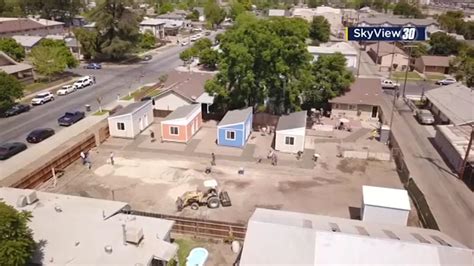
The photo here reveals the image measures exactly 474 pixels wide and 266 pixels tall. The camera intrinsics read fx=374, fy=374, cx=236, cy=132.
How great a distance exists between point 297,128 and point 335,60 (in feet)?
47.4

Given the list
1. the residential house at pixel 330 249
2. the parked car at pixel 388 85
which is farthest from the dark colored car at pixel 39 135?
the parked car at pixel 388 85

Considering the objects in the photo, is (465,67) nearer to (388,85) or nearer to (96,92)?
(388,85)

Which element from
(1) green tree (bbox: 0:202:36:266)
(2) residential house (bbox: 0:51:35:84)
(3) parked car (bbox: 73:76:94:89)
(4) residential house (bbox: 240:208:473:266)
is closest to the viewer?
(1) green tree (bbox: 0:202:36:266)

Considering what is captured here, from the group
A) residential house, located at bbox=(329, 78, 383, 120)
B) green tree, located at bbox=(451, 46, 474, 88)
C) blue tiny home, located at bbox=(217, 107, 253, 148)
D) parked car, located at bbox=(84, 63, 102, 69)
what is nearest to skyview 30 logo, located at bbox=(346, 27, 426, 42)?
residential house, located at bbox=(329, 78, 383, 120)

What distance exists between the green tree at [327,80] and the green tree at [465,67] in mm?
23311

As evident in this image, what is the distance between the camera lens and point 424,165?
1296 inches

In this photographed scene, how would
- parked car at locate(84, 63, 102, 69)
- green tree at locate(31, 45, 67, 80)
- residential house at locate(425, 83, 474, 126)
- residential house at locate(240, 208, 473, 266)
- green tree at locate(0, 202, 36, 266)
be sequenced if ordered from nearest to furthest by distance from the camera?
green tree at locate(0, 202, 36, 266) → residential house at locate(240, 208, 473, 266) → residential house at locate(425, 83, 474, 126) → green tree at locate(31, 45, 67, 80) → parked car at locate(84, 63, 102, 69)

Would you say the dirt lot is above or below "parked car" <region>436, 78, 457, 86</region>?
below

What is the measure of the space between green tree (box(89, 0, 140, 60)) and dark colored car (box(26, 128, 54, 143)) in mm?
38058

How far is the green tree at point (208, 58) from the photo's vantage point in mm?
66750

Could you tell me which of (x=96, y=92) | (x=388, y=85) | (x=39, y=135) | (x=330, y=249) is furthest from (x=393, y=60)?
(x=330, y=249)

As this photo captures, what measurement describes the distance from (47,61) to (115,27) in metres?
19.1

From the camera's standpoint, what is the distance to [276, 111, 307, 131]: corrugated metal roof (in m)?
34.6

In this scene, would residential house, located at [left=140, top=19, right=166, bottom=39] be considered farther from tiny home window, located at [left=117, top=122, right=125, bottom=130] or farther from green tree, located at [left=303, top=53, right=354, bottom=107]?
tiny home window, located at [left=117, top=122, right=125, bottom=130]
